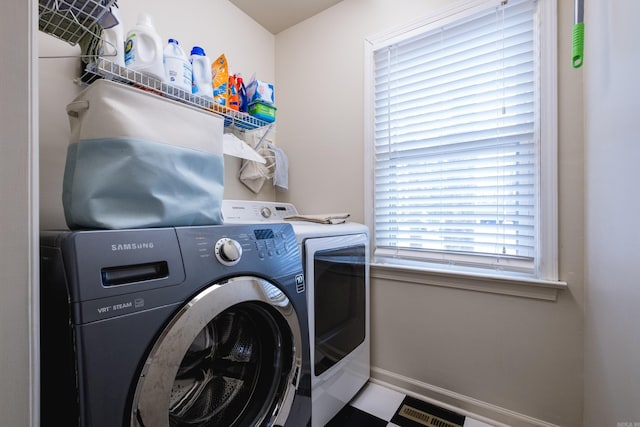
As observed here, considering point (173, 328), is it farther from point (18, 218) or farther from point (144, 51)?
point (144, 51)

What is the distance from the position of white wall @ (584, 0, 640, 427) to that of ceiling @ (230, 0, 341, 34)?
4.95 ft

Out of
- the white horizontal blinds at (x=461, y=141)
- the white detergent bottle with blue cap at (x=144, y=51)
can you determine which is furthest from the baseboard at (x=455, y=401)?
the white detergent bottle with blue cap at (x=144, y=51)

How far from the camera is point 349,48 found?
1.83 m

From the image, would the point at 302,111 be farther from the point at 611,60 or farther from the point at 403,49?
the point at 611,60

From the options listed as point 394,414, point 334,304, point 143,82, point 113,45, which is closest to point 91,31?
point 113,45

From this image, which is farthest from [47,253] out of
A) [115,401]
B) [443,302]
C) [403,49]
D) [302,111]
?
[403,49]

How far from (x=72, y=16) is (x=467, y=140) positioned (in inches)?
67.7

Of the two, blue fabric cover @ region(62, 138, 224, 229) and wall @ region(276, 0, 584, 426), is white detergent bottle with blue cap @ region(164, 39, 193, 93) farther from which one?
wall @ region(276, 0, 584, 426)

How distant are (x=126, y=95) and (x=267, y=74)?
64.9 inches

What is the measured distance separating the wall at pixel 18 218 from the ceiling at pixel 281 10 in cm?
170

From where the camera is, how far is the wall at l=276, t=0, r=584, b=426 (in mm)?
1206

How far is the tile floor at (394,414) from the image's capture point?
1.34 meters

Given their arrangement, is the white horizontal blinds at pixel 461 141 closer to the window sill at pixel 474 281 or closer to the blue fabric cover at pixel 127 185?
the window sill at pixel 474 281

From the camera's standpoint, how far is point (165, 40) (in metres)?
1.46
